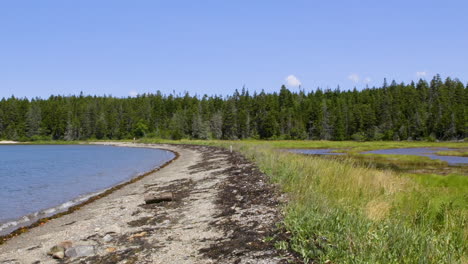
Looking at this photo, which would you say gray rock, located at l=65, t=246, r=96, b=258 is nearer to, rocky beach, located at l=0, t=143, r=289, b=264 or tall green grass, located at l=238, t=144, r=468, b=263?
rocky beach, located at l=0, t=143, r=289, b=264

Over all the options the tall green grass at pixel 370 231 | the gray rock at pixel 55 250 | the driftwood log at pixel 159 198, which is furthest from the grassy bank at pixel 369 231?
the gray rock at pixel 55 250

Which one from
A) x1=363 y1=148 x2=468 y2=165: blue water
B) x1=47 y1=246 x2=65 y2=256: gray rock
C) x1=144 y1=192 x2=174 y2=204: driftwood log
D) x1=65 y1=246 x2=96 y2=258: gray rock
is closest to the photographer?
x1=65 y1=246 x2=96 y2=258: gray rock

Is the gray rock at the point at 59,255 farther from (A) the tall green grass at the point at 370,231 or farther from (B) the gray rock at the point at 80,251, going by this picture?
(A) the tall green grass at the point at 370,231

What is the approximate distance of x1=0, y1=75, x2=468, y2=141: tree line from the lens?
117 m

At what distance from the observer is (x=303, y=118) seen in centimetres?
12862

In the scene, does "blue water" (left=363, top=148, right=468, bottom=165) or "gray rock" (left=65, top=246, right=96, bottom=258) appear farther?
"blue water" (left=363, top=148, right=468, bottom=165)

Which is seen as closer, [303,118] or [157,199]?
[157,199]

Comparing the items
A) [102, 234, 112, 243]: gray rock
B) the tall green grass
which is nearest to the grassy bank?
the tall green grass

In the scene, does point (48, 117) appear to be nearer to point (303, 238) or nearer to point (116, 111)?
point (116, 111)

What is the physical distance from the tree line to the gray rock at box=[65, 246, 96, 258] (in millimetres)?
110949

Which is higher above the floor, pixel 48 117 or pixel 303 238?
pixel 48 117

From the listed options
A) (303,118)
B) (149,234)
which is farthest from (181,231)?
(303,118)

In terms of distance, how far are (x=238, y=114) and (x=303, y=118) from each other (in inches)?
891

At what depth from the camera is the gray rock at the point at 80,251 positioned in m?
9.56
